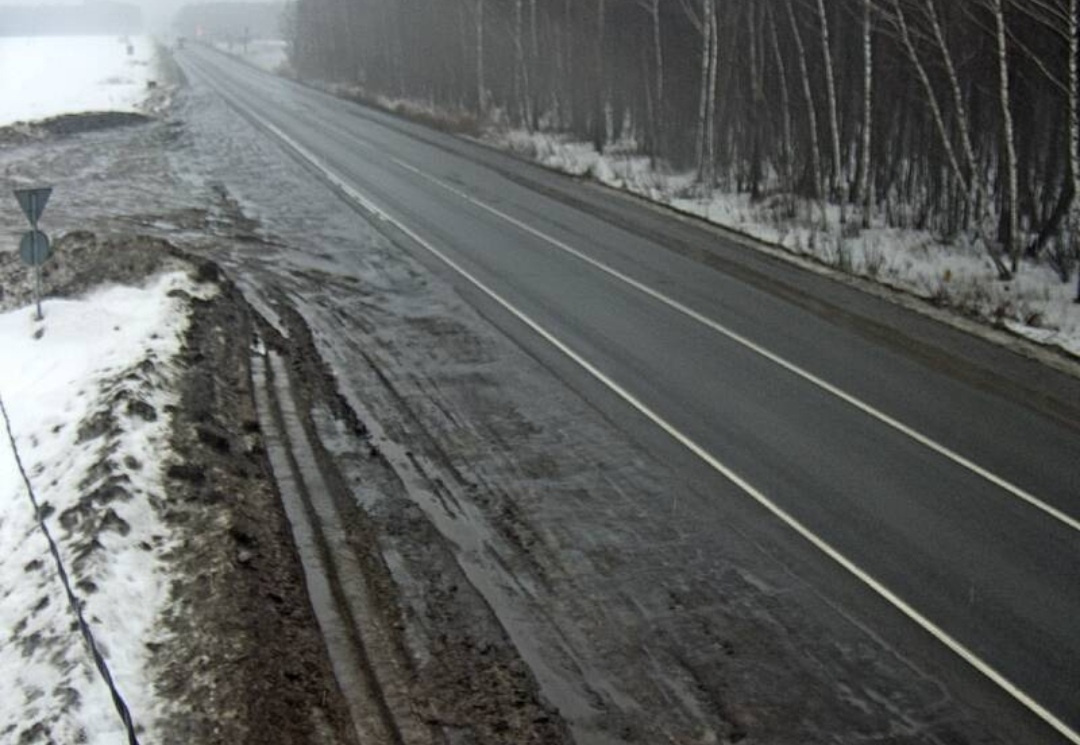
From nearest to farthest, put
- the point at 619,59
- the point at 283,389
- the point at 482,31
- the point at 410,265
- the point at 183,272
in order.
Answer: the point at 283,389 → the point at 183,272 → the point at 410,265 → the point at 619,59 → the point at 482,31

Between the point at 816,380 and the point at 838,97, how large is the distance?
15383mm

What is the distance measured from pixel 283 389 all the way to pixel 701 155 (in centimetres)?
1777

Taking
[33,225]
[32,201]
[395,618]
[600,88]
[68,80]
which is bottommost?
[395,618]

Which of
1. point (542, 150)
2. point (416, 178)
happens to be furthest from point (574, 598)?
point (542, 150)

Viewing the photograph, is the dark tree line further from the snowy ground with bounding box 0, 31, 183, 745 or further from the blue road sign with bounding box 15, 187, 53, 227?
the blue road sign with bounding box 15, 187, 53, 227

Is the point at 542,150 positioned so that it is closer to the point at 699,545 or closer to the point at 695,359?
the point at 695,359

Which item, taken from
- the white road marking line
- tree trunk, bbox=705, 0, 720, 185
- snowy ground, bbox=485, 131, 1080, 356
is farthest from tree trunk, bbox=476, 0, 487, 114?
the white road marking line

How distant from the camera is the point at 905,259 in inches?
705

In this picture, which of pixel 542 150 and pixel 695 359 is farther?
pixel 542 150

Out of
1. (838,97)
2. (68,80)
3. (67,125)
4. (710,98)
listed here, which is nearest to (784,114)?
(838,97)

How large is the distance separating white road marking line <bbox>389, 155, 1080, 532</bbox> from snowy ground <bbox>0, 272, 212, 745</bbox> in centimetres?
667

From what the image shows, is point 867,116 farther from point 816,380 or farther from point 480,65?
point 480,65

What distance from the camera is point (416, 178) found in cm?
2528

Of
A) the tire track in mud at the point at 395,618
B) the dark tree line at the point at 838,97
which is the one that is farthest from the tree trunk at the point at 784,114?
the tire track in mud at the point at 395,618
